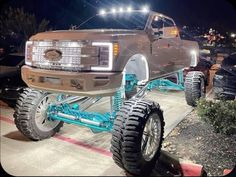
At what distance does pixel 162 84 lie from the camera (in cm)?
780

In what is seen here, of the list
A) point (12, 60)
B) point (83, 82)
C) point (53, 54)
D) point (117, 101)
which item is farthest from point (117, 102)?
point (12, 60)

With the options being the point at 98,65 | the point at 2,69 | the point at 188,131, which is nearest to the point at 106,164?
the point at 98,65

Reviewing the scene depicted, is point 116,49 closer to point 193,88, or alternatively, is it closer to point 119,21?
point 119,21

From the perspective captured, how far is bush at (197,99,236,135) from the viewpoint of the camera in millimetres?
5688

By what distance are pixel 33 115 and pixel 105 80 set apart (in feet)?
5.79

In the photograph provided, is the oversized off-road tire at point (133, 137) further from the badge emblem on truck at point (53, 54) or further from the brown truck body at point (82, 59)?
the badge emblem on truck at point (53, 54)

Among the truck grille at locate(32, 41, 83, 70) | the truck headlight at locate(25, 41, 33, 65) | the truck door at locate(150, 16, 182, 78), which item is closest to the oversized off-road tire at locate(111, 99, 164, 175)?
the truck grille at locate(32, 41, 83, 70)

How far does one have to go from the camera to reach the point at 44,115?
5.18 meters

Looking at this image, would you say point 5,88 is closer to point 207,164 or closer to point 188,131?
point 188,131

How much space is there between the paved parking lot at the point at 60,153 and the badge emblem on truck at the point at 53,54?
1.56 meters

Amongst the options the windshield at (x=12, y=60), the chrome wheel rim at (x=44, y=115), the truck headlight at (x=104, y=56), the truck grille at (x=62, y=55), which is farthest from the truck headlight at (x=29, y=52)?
the windshield at (x=12, y=60)

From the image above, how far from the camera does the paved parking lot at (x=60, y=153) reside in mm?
4070

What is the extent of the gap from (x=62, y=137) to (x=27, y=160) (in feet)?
3.55

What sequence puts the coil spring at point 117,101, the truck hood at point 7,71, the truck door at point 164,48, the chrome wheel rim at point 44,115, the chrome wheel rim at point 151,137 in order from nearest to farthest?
1. the chrome wheel rim at point 151,137
2. the coil spring at point 117,101
3. the chrome wheel rim at point 44,115
4. the truck door at point 164,48
5. the truck hood at point 7,71
